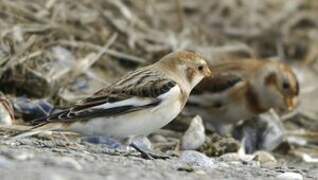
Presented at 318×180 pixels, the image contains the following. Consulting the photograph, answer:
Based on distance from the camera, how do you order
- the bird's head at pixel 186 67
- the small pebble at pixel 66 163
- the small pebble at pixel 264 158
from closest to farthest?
the small pebble at pixel 66 163, the bird's head at pixel 186 67, the small pebble at pixel 264 158

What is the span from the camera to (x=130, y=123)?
16.2 feet

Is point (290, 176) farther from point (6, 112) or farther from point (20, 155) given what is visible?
point (6, 112)

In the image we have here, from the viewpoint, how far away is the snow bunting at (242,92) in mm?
6934

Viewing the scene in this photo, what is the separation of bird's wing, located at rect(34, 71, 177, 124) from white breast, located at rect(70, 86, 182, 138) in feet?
0.09

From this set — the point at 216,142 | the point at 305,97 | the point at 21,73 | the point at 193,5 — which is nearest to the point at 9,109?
the point at 21,73

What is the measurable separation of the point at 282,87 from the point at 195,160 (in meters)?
2.17

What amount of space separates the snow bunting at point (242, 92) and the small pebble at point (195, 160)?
1.41 metres

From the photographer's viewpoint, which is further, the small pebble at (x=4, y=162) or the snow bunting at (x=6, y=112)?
the snow bunting at (x=6, y=112)

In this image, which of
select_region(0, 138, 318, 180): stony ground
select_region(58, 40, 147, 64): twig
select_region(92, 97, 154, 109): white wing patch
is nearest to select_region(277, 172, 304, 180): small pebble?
select_region(0, 138, 318, 180): stony ground

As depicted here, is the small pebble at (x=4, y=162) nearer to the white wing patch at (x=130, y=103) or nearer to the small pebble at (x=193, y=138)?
the white wing patch at (x=130, y=103)

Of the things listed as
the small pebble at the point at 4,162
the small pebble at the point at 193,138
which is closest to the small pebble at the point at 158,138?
the small pebble at the point at 193,138

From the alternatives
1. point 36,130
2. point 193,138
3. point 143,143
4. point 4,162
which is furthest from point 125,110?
point 193,138

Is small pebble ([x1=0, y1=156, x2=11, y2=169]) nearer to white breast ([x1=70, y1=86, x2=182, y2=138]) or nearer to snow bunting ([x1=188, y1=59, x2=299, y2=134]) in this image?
white breast ([x1=70, y1=86, x2=182, y2=138])

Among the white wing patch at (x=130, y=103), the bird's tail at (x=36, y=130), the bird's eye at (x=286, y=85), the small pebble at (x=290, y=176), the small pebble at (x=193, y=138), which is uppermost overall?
the bird's eye at (x=286, y=85)
